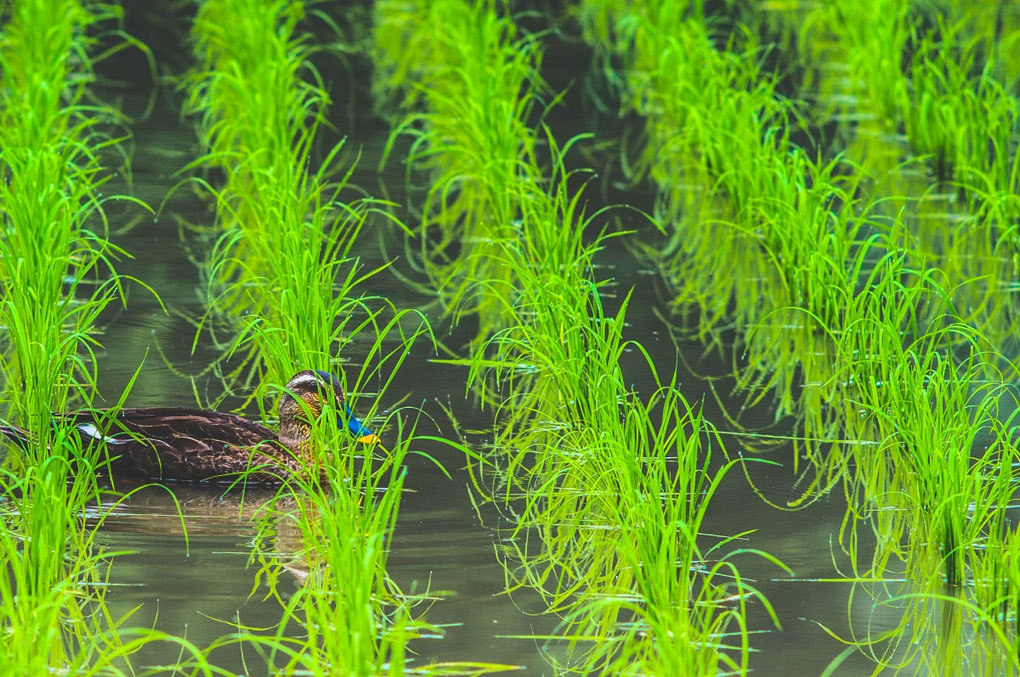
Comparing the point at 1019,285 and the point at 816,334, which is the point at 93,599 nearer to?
the point at 816,334

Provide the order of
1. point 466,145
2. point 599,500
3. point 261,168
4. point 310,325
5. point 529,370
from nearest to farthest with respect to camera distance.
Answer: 1. point 599,500
2. point 310,325
3. point 529,370
4. point 261,168
5. point 466,145

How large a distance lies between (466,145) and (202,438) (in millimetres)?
3373

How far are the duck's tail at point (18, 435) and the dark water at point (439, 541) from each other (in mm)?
296

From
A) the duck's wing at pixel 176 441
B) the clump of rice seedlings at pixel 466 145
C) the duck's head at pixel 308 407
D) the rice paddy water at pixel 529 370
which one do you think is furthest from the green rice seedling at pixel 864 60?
the duck's wing at pixel 176 441

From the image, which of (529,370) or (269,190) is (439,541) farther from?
(269,190)

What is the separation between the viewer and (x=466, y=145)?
25.6ft

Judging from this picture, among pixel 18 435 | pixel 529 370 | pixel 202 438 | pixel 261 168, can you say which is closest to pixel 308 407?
pixel 202 438

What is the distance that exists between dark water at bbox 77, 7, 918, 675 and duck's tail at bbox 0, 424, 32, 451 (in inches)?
11.6

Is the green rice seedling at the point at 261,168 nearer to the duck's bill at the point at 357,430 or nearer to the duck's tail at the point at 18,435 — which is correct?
the duck's bill at the point at 357,430

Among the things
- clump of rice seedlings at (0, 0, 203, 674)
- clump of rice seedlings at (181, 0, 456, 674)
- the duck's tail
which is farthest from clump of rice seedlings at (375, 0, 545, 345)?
the duck's tail

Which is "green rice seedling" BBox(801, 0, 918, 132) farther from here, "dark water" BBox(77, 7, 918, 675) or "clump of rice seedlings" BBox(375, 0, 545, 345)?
"dark water" BBox(77, 7, 918, 675)

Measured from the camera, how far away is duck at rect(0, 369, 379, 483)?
4629 mm

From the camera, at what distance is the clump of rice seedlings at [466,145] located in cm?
663

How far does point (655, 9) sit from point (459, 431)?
5.32 metres
